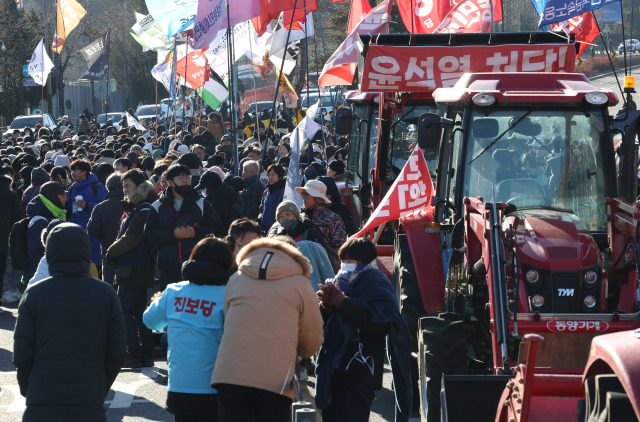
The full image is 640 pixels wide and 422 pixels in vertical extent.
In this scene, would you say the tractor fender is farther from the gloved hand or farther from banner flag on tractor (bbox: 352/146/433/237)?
the gloved hand

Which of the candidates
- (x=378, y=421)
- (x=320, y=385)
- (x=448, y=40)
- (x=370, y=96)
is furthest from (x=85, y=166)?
(x=320, y=385)

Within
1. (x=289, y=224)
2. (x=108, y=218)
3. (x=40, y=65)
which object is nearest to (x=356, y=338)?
(x=289, y=224)

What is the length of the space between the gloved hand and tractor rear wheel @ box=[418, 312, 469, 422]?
0.99 metres

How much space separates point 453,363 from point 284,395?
1.79 metres

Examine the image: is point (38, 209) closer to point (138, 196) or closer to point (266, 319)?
point (138, 196)

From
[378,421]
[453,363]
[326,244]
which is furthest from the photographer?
[326,244]

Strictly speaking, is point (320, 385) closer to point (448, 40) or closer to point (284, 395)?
point (284, 395)

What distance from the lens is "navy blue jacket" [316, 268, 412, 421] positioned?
257 inches

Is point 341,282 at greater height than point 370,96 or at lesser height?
lesser

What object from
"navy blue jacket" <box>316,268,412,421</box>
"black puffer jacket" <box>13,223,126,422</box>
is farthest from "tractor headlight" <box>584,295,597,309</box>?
"black puffer jacket" <box>13,223,126,422</box>

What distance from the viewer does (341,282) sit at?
6805 millimetres

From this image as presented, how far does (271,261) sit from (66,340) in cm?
122

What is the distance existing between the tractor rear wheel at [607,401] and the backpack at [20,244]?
31.5 ft

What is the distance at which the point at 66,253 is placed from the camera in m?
5.69
